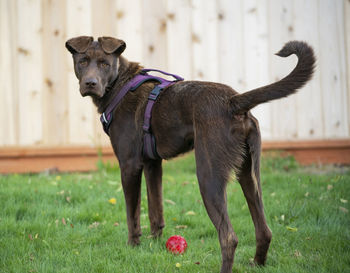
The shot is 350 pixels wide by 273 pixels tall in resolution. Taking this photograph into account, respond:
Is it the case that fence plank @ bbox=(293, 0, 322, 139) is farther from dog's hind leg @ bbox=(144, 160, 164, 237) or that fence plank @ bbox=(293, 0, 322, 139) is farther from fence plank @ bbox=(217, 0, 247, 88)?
dog's hind leg @ bbox=(144, 160, 164, 237)

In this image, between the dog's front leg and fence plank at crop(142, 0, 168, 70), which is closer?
the dog's front leg

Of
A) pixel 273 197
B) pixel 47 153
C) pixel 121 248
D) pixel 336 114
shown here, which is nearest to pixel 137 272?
pixel 121 248

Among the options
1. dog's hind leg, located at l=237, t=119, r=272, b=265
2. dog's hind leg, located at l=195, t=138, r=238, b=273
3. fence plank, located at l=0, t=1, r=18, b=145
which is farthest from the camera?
fence plank, located at l=0, t=1, r=18, b=145

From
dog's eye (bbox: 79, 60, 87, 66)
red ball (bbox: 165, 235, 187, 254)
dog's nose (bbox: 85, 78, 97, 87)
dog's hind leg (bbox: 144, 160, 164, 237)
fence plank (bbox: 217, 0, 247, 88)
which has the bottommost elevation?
red ball (bbox: 165, 235, 187, 254)

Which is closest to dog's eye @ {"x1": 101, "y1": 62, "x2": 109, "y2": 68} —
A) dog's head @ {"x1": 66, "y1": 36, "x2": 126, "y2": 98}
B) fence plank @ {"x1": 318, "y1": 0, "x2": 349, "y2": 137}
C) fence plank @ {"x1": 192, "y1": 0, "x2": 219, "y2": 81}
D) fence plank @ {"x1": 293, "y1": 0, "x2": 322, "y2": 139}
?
dog's head @ {"x1": 66, "y1": 36, "x2": 126, "y2": 98}

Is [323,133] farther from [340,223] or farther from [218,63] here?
[340,223]

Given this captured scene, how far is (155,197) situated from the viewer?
3646 millimetres

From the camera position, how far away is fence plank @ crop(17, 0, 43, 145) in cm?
618

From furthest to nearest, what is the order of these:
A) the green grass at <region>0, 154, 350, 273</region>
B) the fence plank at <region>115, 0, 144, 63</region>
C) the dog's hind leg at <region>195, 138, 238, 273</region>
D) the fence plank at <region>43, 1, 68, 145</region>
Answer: the fence plank at <region>115, 0, 144, 63</region>, the fence plank at <region>43, 1, 68, 145</region>, the green grass at <region>0, 154, 350, 273</region>, the dog's hind leg at <region>195, 138, 238, 273</region>

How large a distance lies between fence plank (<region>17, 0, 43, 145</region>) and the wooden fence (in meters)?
0.01

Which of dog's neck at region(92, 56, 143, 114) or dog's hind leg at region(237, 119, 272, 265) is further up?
dog's neck at region(92, 56, 143, 114)

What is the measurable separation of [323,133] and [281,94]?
13.6 feet

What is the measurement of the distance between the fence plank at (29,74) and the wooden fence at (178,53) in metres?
0.01

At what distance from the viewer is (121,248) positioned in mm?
3359
